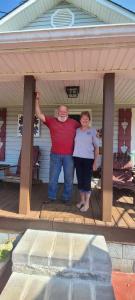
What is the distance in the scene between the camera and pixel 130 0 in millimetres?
7555

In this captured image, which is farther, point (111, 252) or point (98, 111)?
point (98, 111)

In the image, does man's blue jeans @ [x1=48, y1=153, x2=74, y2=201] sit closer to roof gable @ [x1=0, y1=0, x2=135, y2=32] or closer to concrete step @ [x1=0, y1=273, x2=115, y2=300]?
concrete step @ [x1=0, y1=273, x2=115, y2=300]

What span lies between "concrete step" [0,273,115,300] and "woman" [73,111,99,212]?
3.36ft

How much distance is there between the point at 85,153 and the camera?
3.27m

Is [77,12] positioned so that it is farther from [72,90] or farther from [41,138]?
[41,138]

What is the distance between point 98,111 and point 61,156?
2.71 metres

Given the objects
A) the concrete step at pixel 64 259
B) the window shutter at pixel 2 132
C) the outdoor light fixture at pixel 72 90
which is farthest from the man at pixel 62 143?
the window shutter at pixel 2 132

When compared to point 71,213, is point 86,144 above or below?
above

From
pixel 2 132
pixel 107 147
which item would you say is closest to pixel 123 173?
pixel 107 147

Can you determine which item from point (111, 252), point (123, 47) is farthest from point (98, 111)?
point (111, 252)

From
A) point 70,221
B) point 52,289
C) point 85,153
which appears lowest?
point 52,289

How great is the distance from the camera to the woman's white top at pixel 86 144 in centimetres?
327

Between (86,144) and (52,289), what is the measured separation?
163 centimetres

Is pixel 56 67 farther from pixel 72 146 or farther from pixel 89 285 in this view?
pixel 89 285
